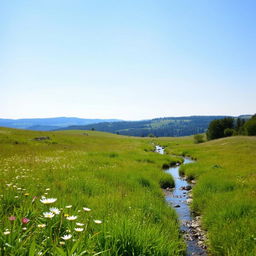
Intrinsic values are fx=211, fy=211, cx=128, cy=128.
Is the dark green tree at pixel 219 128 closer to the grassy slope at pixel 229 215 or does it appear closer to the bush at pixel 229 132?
the bush at pixel 229 132

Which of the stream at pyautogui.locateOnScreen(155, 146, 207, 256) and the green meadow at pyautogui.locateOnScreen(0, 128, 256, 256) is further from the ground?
the green meadow at pyautogui.locateOnScreen(0, 128, 256, 256)

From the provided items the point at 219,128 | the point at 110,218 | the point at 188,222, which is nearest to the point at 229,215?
the point at 188,222

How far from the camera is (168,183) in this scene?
1650 centimetres

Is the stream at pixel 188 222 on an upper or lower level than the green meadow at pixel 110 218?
lower

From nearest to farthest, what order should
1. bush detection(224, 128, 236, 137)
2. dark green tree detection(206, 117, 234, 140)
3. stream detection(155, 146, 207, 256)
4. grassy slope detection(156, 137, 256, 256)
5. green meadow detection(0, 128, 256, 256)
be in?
green meadow detection(0, 128, 256, 256) < grassy slope detection(156, 137, 256, 256) < stream detection(155, 146, 207, 256) < bush detection(224, 128, 236, 137) < dark green tree detection(206, 117, 234, 140)

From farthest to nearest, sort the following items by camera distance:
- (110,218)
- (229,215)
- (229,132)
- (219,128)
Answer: (219,128), (229,132), (229,215), (110,218)

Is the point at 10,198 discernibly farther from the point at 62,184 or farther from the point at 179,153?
the point at 179,153

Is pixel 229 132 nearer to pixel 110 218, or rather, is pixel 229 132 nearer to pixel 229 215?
pixel 229 215

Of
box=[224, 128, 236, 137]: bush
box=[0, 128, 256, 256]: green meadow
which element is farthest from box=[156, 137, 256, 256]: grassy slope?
box=[224, 128, 236, 137]: bush

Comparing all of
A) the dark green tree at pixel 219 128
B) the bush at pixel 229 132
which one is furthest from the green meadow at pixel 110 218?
the dark green tree at pixel 219 128

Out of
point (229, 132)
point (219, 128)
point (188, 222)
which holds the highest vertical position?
point (219, 128)

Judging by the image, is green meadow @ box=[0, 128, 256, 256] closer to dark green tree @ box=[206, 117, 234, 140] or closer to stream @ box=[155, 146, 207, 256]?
stream @ box=[155, 146, 207, 256]

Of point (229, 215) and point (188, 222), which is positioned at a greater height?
point (229, 215)

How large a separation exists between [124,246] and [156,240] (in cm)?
77
